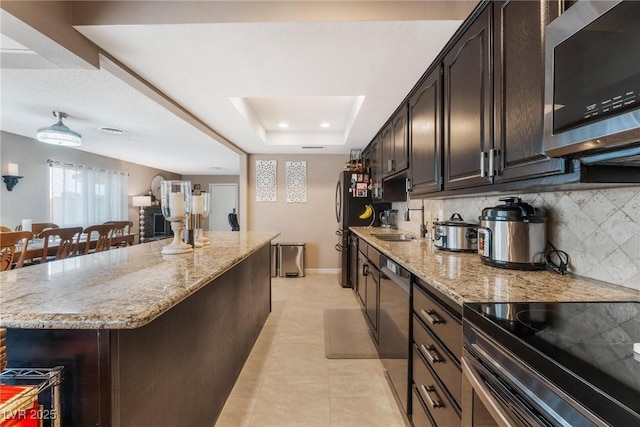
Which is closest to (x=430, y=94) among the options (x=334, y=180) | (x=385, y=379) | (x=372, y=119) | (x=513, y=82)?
(x=513, y=82)

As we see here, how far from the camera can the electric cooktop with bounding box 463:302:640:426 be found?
510mm

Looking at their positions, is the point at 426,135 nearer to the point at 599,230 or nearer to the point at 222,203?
the point at 599,230

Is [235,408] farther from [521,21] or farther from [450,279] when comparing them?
[521,21]

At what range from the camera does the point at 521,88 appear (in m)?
1.16

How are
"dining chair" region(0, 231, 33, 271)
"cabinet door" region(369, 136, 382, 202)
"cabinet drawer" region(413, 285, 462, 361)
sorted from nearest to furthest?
"cabinet drawer" region(413, 285, 462, 361)
"dining chair" region(0, 231, 33, 271)
"cabinet door" region(369, 136, 382, 202)

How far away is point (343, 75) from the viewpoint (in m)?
2.22

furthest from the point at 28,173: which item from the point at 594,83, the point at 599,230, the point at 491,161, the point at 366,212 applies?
the point at 599,230

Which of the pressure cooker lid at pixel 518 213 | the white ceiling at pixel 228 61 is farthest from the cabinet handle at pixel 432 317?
the white ceiling at pixel 228 61

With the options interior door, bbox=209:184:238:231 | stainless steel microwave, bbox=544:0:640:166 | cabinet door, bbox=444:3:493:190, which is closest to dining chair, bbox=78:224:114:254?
cabinet door, bbox=444:3:493:190

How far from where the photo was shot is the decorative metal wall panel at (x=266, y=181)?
17.9ft

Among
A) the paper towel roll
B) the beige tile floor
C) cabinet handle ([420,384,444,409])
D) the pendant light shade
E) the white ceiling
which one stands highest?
the white ceiling

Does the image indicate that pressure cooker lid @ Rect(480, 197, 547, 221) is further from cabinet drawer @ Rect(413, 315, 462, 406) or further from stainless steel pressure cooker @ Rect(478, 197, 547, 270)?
cabinet drawer @ Rect(413, 315, 462, 406)

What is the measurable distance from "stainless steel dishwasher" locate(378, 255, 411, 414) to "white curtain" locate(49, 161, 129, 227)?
235 inches

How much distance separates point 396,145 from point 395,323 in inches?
72.5
